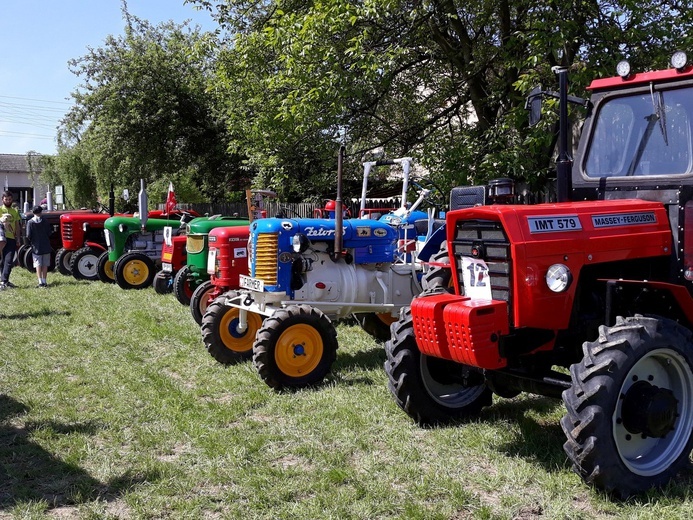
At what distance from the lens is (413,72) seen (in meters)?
12.8

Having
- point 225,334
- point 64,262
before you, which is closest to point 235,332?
point 225,334

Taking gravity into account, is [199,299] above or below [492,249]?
below

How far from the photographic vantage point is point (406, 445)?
14.5 feet

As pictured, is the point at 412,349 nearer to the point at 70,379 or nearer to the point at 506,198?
the point at 506,198

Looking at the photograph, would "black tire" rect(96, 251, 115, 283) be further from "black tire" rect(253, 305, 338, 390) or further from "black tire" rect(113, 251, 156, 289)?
"black tire" rect(253, 305, 338, 390)

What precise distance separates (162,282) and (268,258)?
6.08 metres

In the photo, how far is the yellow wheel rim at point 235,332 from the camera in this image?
6977 millimetres

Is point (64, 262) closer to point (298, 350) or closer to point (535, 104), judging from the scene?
point (298, 350)

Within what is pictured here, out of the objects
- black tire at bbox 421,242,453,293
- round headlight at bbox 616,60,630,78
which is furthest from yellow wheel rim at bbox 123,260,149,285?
round headlight at bbox 616,60,630,78

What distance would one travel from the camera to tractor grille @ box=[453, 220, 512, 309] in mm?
3934

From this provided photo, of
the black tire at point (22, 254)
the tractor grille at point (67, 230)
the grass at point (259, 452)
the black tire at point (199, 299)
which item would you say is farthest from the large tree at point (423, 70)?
the black tire at point (22, 254)

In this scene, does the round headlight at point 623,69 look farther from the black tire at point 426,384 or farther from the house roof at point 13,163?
the house roof at point 13,163

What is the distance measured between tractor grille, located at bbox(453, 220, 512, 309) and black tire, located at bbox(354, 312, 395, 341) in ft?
11.6

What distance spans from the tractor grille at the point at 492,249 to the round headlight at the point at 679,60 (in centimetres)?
153
